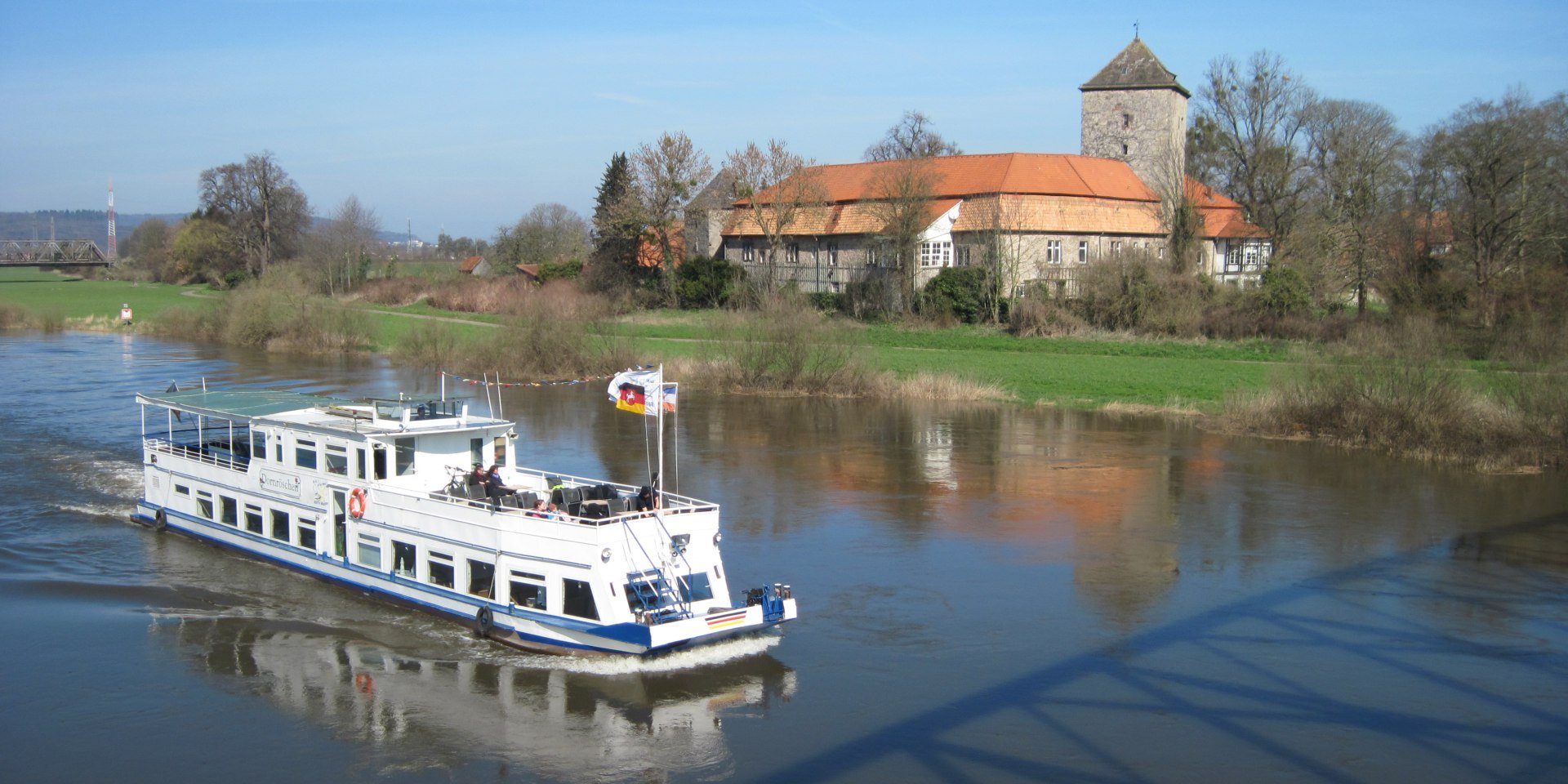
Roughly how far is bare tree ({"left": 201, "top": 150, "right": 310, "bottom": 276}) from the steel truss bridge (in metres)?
23.1

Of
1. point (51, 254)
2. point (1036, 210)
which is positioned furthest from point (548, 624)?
point (51, 254)

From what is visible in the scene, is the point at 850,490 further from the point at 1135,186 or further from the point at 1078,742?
the point at 1135,186

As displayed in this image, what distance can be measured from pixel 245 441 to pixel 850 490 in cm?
1291

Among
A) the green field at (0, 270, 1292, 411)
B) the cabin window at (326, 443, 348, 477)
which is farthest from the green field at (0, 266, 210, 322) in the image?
the cabin window at (326, 443, 348, 477)

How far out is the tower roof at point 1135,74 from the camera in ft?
239

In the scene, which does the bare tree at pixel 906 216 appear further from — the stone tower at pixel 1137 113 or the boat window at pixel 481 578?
the boat window at pixel 481 578

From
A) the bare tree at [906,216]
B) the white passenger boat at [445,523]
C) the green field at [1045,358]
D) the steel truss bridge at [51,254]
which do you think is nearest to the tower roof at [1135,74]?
the bare tree at [906,216]

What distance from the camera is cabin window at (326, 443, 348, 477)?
19.1m

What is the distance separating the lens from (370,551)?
18.7 metres

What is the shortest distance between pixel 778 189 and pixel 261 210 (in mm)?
49636

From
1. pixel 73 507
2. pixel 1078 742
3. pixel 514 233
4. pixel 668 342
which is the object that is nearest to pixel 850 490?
pixel 1078 742

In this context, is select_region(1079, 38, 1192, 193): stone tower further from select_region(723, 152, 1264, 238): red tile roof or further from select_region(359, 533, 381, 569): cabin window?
select_region(359, 533, 381, 569): cabin window

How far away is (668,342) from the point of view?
5631 cm

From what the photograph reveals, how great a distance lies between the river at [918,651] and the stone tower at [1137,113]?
157 ft
